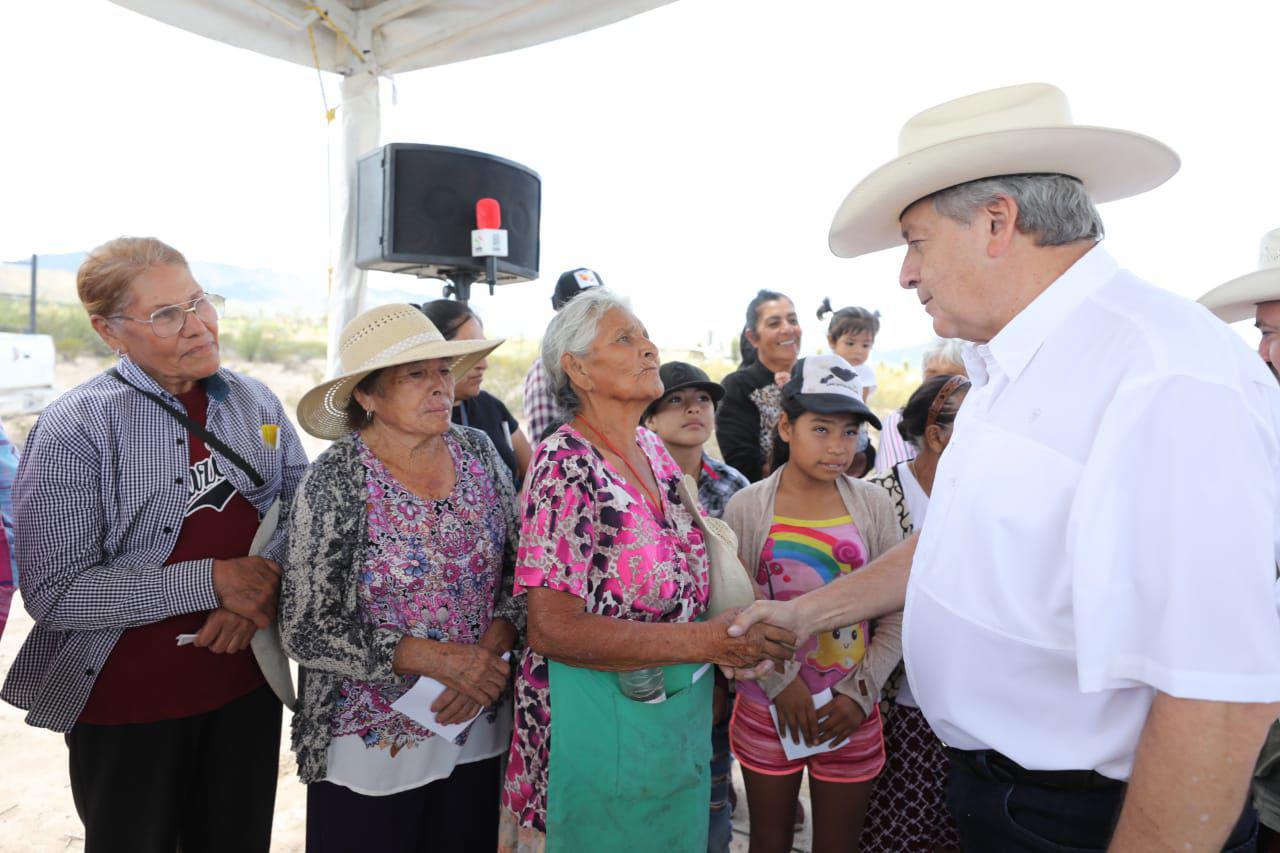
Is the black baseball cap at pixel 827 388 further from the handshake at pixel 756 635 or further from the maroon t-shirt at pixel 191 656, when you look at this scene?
the maroon t-shirt at pixel 191 656

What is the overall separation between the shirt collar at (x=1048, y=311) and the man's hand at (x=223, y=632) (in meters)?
1.91

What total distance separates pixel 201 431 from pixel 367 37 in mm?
2801

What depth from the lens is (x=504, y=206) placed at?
149 inches

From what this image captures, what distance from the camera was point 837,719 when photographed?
7.41 feet

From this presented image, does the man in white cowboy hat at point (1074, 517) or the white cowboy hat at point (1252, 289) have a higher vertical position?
the white cowboy hat at point (1252, 289)

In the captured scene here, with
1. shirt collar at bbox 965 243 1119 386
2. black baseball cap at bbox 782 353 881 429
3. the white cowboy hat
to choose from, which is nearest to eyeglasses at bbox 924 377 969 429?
black baseball cap at bbox 782 353 881 429

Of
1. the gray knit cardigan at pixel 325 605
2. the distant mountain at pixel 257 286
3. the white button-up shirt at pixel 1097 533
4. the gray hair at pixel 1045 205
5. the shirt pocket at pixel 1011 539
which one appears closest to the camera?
the white button-up shirt at pixel 1097 533

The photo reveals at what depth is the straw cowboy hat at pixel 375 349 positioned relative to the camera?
6.81ft

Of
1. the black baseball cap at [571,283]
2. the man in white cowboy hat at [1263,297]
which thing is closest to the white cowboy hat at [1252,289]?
the man in white cowboy hat at [1263,297]

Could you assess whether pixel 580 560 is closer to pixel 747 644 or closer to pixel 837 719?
pixel 747 644

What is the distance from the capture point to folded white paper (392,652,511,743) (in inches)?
78.4

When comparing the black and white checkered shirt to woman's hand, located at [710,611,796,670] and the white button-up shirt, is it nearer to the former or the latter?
woman's hand, located at [710,611,796,670]

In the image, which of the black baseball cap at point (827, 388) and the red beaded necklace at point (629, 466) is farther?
the black baseball cap at point (827, 388)

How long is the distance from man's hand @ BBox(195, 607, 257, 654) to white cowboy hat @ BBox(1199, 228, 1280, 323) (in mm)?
2829
